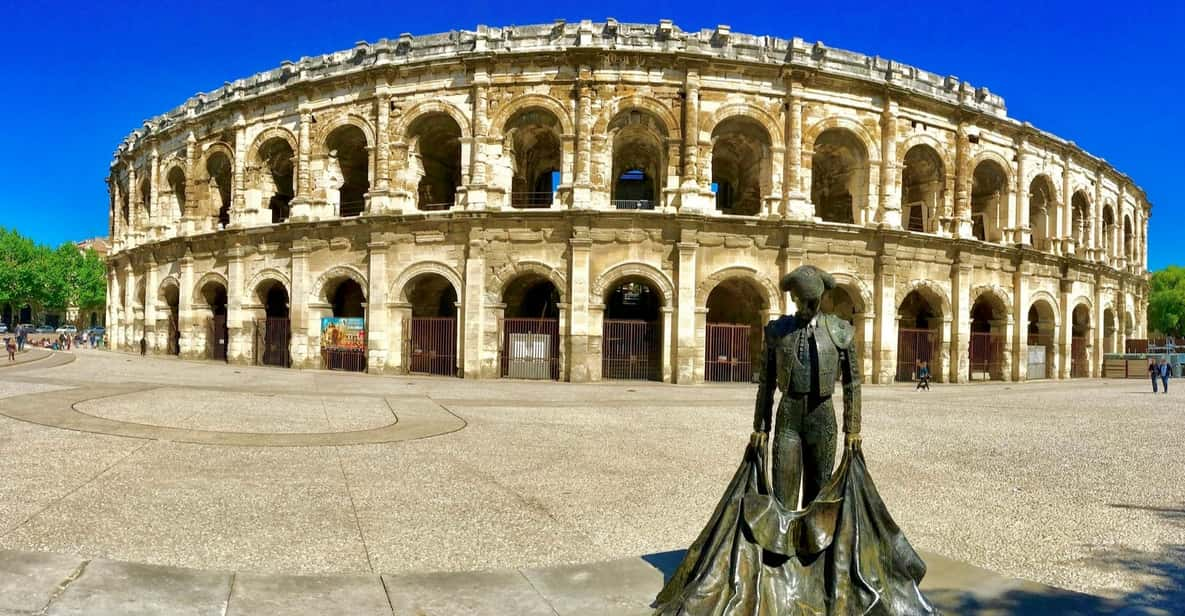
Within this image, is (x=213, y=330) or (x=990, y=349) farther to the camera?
(x=213, y=330)

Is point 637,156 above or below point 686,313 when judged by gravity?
above

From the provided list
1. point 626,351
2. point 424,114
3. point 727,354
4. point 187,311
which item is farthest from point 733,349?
point 187,311

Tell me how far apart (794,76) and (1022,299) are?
12.1 m

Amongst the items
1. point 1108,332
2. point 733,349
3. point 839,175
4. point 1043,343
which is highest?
point 839,175

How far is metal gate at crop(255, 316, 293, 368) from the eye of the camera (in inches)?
882

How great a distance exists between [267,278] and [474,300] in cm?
834

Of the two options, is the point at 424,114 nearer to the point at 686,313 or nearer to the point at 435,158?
the point at 435,158

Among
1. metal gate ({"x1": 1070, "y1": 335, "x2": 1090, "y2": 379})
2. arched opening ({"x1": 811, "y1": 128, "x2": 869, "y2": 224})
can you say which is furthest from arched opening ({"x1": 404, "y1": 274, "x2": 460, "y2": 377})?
metal gate ({"x1": 1070, "y1": 335, "x2": 1090, "y2": 379})

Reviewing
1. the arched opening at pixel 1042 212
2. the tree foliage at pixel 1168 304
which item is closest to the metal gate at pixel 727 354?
the arched opening at pixel 1042 212

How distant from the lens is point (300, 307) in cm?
2139

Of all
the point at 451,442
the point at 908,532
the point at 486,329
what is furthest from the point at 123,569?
the point at 486,329

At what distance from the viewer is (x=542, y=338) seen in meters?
19.6

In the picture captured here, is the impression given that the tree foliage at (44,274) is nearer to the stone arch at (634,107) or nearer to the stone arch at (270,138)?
the stone arch at (270,138)

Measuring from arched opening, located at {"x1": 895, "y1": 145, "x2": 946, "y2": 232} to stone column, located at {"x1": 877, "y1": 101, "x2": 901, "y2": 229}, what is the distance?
1.48 metres
